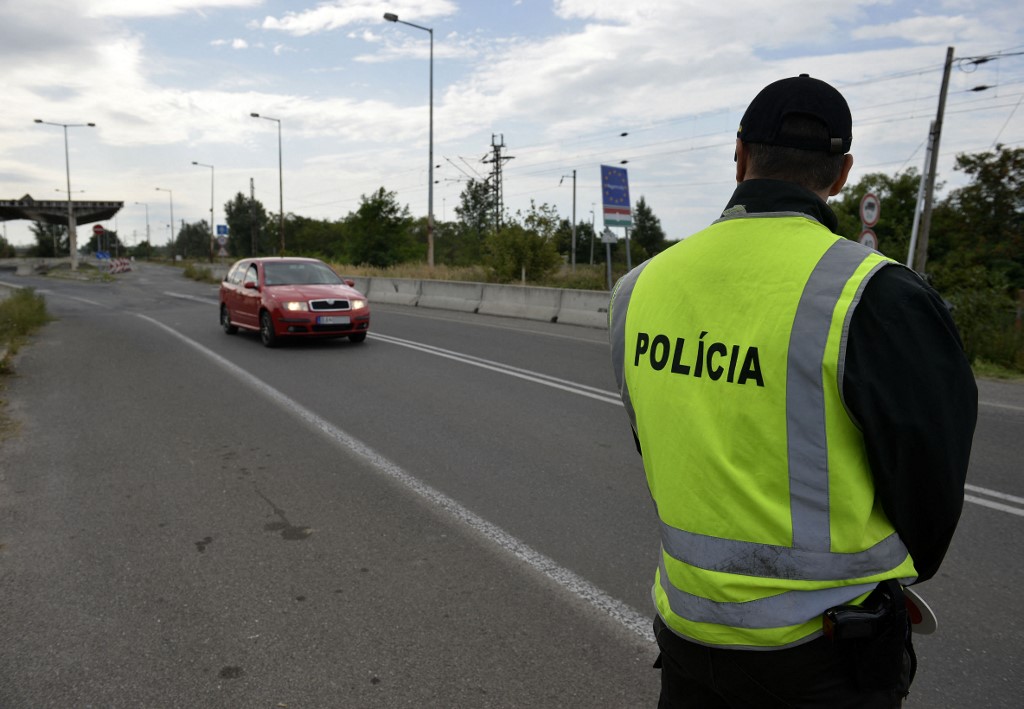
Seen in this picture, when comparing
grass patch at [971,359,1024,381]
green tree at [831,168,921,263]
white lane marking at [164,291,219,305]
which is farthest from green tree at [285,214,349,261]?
grass patch at [971,359,1024,381]

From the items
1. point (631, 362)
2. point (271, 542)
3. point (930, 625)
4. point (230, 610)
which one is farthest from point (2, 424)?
point (930, 625)

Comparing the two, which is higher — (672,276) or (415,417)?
(672,276)

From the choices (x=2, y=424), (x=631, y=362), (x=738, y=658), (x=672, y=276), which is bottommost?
(x=2, y=424)

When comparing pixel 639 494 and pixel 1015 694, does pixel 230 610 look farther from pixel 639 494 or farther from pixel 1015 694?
pixel 1015 694

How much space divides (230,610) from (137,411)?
519cm

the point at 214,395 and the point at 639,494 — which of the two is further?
the point at 214,395

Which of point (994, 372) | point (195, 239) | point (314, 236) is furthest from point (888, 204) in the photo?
point (195, 239)

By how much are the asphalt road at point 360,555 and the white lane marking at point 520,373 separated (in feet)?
0.46

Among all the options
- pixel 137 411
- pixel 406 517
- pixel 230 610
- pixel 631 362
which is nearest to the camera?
pixel 631 362

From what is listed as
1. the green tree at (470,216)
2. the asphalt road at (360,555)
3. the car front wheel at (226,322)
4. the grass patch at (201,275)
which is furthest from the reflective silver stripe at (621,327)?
the green tree at (470,216)

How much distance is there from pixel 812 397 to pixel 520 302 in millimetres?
18846

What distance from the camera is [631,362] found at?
1.74 m

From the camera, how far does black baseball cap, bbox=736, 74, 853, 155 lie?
1551mm

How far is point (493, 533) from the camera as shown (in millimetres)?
4594
